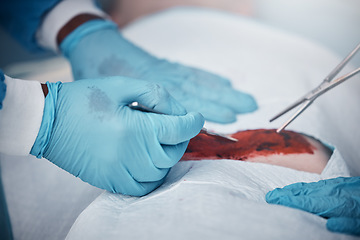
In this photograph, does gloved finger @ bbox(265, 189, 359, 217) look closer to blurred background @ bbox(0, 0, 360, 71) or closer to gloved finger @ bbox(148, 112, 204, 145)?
gloved finger @ bbox(148, 112, 204, 145)

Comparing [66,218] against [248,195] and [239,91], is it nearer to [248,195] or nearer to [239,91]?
[248,195]

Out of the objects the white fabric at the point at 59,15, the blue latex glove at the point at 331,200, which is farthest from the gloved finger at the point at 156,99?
the white fabric at the point at 59,15

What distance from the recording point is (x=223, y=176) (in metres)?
0.94

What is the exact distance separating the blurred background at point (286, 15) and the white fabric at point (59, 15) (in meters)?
0.84

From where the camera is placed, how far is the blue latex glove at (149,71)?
1.30m

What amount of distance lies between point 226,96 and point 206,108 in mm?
157

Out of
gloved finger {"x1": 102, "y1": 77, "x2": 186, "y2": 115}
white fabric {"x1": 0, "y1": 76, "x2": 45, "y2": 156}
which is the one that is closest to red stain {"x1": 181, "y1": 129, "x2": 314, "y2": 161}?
gloved finger {"x1": 102, "y1": 77, "x2": 186, "y2": 115}

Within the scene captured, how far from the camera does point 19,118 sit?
0.85 m

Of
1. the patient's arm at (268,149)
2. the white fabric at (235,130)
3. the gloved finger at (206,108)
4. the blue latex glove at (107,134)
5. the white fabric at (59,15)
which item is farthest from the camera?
the white fabric at (59,15)

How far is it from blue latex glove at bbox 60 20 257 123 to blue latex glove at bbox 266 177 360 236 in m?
0.49

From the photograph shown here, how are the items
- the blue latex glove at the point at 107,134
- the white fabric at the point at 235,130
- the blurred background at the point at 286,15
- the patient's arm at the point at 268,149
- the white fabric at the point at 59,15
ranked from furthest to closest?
the blurred background at the point at 286,15 → the white fabric at the point at 59,15 → the patient's arm at the point at 268,149 → the blue latex glove at the point at 107,134 → the white fabric at the point at 235,130

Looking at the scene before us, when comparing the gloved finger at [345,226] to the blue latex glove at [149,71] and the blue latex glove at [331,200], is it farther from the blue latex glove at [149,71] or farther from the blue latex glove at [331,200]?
the blue latex glove at [149,71]

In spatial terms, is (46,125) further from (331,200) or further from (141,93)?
(331,200)

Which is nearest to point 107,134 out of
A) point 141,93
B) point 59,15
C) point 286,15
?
point 141,93
